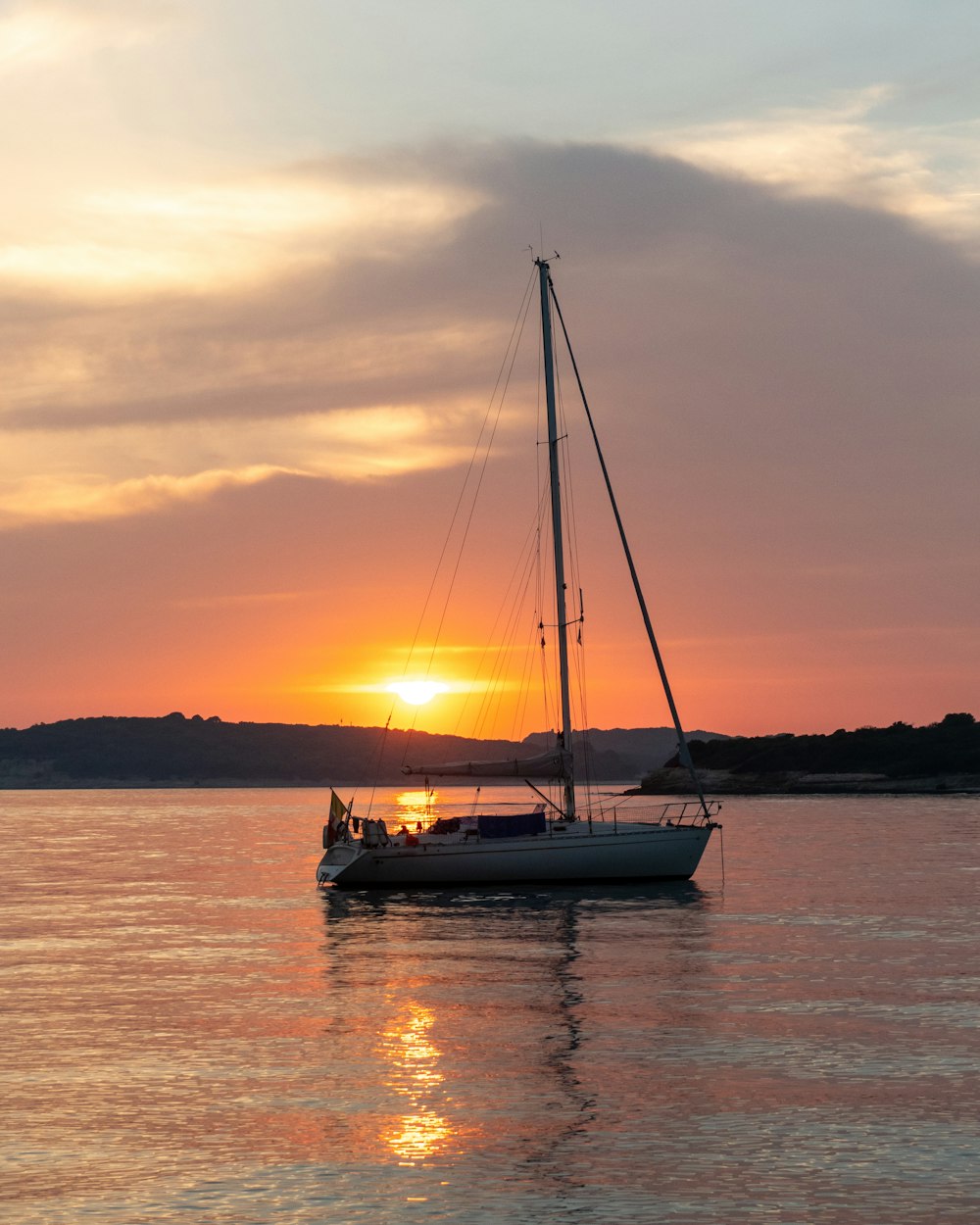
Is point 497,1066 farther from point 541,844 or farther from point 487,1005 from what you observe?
point 541,844

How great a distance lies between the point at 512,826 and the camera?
5984 centimetres

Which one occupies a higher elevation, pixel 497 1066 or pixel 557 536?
pixel 557 536

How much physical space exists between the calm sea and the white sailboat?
2.65m

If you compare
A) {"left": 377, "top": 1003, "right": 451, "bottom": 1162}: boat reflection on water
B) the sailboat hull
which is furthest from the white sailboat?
{"left": 377, "top": 1003, "right": 451, "bottom": 1162}: boat reflection on water

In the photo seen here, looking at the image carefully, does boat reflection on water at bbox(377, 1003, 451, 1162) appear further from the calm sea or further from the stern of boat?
the stern of boat

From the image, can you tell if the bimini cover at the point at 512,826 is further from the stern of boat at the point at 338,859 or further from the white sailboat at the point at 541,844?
the stern of boat at the point at 338,859

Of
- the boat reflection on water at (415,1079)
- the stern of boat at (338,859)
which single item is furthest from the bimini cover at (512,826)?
the boat reflection on water at (415,1079)

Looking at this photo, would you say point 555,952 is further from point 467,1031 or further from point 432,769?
point 432,769

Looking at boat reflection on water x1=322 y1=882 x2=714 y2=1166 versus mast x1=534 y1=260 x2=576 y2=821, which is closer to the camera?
boat reflection on water x1=322 y1=882 x2=714 y2=1166

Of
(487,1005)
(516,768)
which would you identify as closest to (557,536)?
(516,768)

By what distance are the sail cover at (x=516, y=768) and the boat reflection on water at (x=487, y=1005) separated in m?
4.88

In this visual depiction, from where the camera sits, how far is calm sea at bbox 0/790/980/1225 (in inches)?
698

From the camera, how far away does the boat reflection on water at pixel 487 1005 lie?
2108cm

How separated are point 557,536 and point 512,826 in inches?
458
